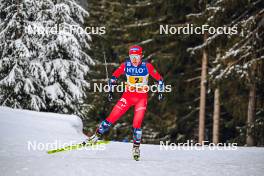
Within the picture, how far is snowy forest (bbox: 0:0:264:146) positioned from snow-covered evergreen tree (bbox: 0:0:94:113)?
5 centimetres

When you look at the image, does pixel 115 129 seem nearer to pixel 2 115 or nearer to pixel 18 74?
pixel 18 74

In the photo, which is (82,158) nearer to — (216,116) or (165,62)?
(216,116)

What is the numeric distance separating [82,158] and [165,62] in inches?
574

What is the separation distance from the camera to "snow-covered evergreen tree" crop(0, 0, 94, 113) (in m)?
17.0

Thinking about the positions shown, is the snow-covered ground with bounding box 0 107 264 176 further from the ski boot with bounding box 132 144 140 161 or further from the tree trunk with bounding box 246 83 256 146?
the tree trunk with bounding box 246 83 256 146

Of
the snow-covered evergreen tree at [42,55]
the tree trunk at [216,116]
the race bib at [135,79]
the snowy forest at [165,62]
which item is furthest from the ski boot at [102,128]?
the tree trunk at [216,116]

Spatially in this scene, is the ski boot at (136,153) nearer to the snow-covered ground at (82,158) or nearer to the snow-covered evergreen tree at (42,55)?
the snow-covered ground at (82,158)

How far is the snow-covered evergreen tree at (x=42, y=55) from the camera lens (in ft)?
55.9

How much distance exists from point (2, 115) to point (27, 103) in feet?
24.8

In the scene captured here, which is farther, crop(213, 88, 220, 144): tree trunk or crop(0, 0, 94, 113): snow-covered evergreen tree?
crop(213, 88, 220, 144): tree trunk

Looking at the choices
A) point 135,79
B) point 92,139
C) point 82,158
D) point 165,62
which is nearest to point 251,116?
point 165,62

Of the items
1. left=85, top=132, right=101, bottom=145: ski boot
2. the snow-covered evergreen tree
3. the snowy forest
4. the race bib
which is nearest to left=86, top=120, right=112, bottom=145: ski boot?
left=85, top=132, right=101, bottom=145: ski boot

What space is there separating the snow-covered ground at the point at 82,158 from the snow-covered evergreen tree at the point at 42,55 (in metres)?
6.60

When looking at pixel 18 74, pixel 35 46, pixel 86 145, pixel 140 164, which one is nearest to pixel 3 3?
pixel 35 46
